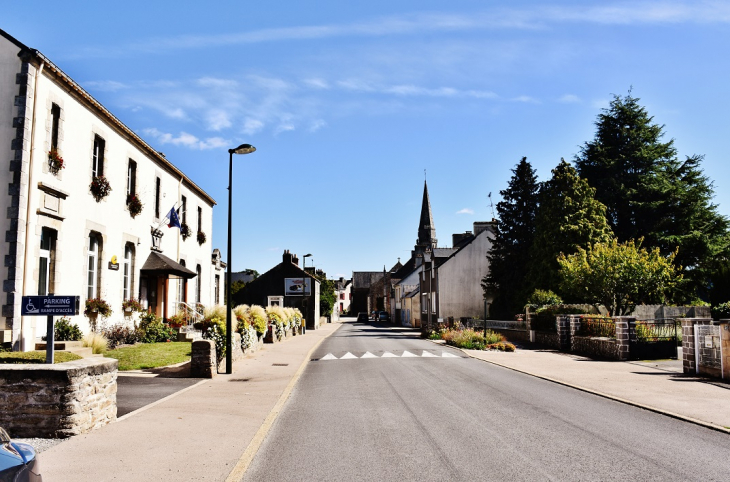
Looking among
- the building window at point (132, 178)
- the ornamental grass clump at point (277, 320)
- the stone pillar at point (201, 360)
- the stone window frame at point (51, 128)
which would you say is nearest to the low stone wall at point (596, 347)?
the stone pillar at point (201, 360)

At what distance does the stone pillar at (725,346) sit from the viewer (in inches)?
551

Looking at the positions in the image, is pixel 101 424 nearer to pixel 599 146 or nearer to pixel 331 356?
pixel 331 356

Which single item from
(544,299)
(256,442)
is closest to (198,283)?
(544,299)

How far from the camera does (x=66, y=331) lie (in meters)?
15.8

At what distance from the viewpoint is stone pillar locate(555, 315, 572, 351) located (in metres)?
24.4

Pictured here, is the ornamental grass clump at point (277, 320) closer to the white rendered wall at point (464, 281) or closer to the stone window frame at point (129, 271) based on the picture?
the stone window frame at point (129, 271)

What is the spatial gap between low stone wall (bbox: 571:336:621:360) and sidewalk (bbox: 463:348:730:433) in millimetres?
700

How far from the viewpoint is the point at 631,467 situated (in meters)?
6.25

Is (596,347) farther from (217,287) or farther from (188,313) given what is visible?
(217,287)

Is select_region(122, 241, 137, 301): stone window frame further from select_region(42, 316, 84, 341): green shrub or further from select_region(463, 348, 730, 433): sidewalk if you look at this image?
select_region(463, 348, 730, 433): sidewalk

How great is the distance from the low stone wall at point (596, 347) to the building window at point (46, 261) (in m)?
18.1

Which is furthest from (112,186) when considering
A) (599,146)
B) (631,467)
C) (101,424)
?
(599,146)

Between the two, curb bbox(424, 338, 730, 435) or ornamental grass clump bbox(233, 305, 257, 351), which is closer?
curb bbox(424, 338, 730, 435)

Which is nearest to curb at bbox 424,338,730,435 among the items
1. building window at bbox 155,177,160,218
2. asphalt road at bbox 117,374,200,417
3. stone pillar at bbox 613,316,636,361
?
stone pillar at bbox 613,316,636,361
